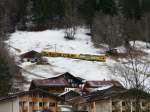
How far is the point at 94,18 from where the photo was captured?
11469 cm

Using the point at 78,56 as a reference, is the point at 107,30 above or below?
above

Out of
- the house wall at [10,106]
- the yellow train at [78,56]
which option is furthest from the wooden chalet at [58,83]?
the house wall at [10,106]

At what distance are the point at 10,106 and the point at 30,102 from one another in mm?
2247

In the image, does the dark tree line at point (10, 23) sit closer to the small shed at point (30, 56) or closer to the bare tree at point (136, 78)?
the small shed at point (30, 56)

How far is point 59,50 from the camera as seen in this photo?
102125mm

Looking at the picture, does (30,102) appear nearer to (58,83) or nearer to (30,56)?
(58,83)

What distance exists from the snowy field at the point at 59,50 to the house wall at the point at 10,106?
31715 mm

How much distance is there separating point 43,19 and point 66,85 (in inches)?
1742

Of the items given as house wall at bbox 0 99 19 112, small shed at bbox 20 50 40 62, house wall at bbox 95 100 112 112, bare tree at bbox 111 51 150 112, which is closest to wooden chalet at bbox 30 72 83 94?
small shed at bbox 20 50 40 62

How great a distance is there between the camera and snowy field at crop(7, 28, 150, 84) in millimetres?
88156

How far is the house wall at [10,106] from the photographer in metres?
49.7

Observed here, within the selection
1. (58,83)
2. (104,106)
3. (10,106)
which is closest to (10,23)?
(58,83)

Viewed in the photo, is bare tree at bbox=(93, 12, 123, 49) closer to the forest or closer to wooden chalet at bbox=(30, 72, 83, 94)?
the forest

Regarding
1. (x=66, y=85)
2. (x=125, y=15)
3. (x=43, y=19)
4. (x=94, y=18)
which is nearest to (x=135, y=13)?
(x=125, y=15)
